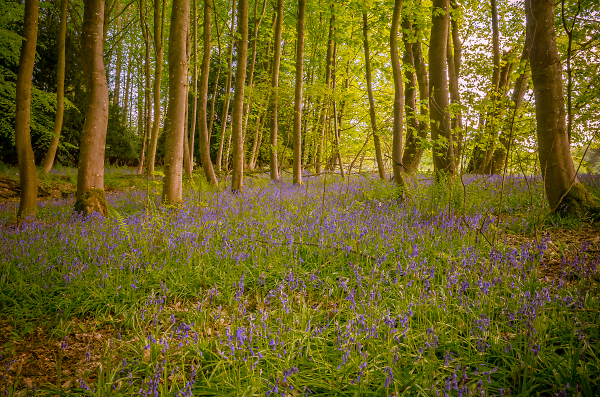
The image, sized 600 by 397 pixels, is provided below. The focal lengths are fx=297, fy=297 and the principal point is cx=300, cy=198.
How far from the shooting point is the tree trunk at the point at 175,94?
639cm

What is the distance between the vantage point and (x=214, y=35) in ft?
55.0

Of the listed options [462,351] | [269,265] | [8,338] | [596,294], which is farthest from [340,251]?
[8,338]

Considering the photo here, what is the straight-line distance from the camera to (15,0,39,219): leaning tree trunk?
18.2ft

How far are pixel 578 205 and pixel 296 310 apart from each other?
221 inches

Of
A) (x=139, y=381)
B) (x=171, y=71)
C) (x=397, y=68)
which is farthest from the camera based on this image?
(x=397, y=68)

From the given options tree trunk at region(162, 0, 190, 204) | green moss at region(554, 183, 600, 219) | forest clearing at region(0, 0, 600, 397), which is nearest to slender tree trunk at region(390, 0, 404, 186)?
forest clearing at region(0, 0, 600, 397)

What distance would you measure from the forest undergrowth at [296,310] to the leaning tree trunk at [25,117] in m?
0.56

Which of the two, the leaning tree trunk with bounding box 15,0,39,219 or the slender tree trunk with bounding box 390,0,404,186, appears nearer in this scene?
the leaning tree trunk with bounding box 15,0,39,219

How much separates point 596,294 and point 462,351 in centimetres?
171

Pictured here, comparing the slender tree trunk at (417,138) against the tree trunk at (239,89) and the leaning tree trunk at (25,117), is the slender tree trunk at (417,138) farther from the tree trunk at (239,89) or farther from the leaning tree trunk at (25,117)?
the leaning tree trunk at (25,117)

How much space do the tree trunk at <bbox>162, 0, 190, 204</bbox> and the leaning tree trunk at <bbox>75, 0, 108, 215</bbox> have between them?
48.4 inches

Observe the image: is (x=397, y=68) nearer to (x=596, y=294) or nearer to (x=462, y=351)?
(x=596, y=294)

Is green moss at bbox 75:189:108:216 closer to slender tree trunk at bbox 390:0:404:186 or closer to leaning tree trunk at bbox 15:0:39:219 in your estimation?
leaning tree trunk at bbox 15:0:39:219

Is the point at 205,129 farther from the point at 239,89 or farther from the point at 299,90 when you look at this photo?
the point at 299,90
